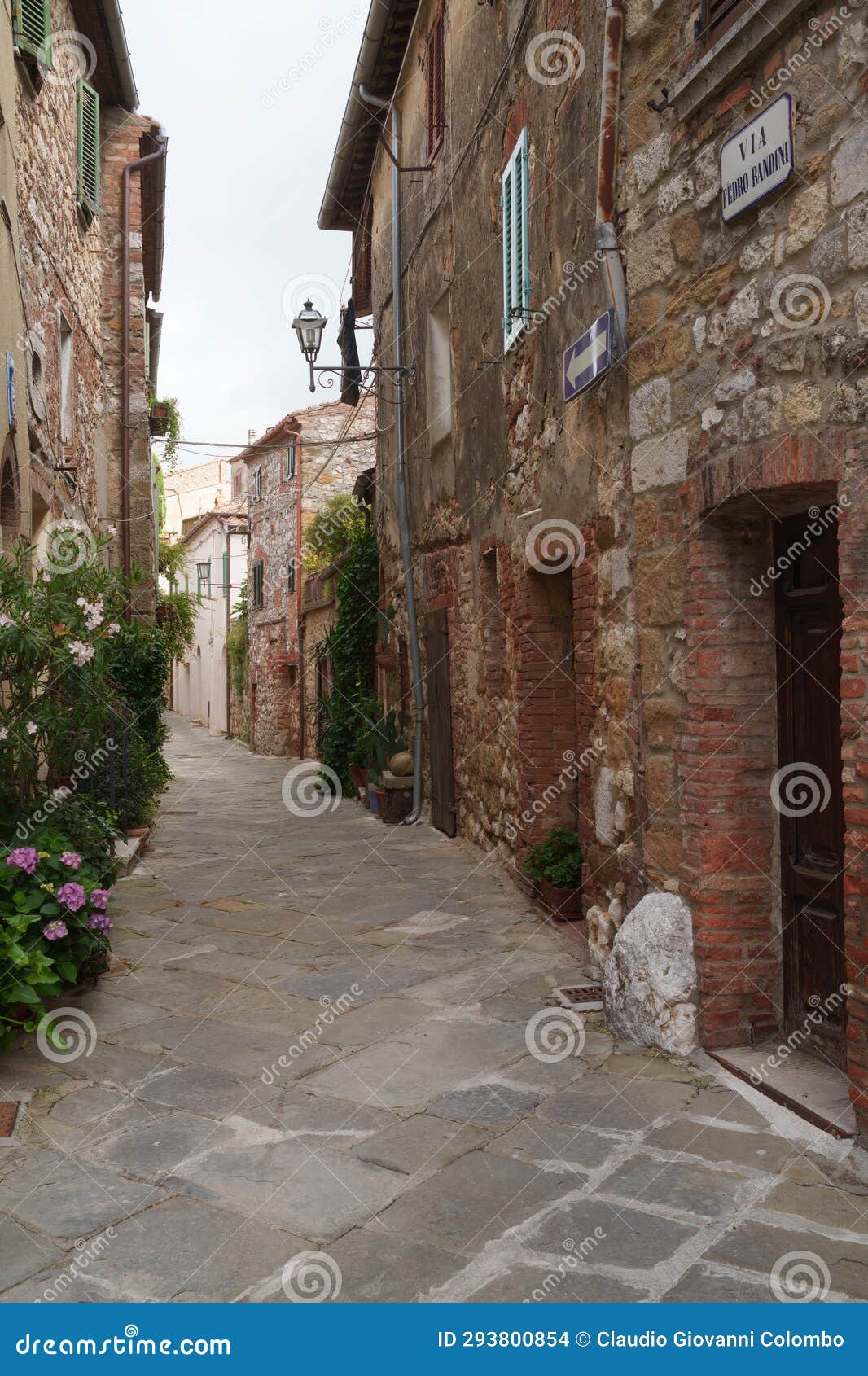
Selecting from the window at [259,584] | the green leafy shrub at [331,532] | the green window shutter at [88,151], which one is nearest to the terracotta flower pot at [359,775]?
the green leafy shrub at [331,532]

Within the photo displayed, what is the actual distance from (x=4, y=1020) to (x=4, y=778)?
1.53 metres

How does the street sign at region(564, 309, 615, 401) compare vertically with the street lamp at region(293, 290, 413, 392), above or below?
below

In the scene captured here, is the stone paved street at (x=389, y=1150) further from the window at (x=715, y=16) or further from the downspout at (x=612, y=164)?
the window at (x=715, y=16)

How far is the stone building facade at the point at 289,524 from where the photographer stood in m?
21.8

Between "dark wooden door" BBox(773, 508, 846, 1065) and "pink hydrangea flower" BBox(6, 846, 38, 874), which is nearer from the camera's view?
"dark wooden door" BBox(773, 508, 846, 1065)

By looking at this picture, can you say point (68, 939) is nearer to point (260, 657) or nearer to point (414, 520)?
point (414, 520)

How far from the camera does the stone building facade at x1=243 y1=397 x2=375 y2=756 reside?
71.6ft

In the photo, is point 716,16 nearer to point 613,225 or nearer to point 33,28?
point 613,225

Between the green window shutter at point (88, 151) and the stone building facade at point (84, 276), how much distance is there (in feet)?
0.06

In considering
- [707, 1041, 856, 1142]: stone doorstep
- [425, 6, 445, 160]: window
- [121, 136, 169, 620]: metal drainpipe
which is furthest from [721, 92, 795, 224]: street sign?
[121, 136, 169, 620]: metal drainpipe

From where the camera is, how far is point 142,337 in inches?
537

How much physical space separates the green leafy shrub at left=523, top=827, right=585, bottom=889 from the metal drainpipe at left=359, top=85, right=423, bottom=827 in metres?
4.11

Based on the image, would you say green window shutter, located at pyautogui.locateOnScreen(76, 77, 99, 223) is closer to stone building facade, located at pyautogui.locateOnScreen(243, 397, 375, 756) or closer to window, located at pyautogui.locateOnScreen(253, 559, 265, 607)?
stone building facade, located at pyautogui.locateOnScreen(243, 397, 375, 756)

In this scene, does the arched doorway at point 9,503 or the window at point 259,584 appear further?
the window at point 259,584
